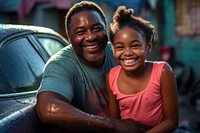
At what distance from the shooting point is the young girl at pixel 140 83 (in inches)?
102

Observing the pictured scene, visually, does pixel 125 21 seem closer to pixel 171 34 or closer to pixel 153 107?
pixel 153 107

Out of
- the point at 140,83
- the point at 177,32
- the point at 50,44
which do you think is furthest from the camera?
the point at 177,32

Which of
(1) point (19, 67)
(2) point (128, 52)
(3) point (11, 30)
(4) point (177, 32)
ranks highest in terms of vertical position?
(3) point (11, 30)

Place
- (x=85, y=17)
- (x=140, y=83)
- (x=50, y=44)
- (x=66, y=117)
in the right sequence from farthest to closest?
(x=50, y=44) < (x=85, y=17) < (x=140, y=83) < (x=66, y=117)

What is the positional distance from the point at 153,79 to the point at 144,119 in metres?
0.30

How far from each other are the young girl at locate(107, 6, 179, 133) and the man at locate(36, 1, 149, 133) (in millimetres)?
123

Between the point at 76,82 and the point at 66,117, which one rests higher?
the point at 76,82

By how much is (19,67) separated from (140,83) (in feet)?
3.12

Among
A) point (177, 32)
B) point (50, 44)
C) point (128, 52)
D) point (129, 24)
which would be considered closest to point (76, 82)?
point (128, 52)

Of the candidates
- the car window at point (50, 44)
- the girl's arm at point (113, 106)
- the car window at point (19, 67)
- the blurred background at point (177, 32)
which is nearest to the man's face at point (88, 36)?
the girl's arm at point (113, 106)

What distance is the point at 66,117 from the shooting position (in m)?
2.33

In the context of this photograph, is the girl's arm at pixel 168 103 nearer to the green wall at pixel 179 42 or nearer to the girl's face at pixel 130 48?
the girl's face at pixel 130 48

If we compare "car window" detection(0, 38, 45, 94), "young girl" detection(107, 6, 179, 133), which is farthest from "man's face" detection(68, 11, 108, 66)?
"car window" detection(0, 38, 45, 94)

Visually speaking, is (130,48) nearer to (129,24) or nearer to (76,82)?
(129,24)
